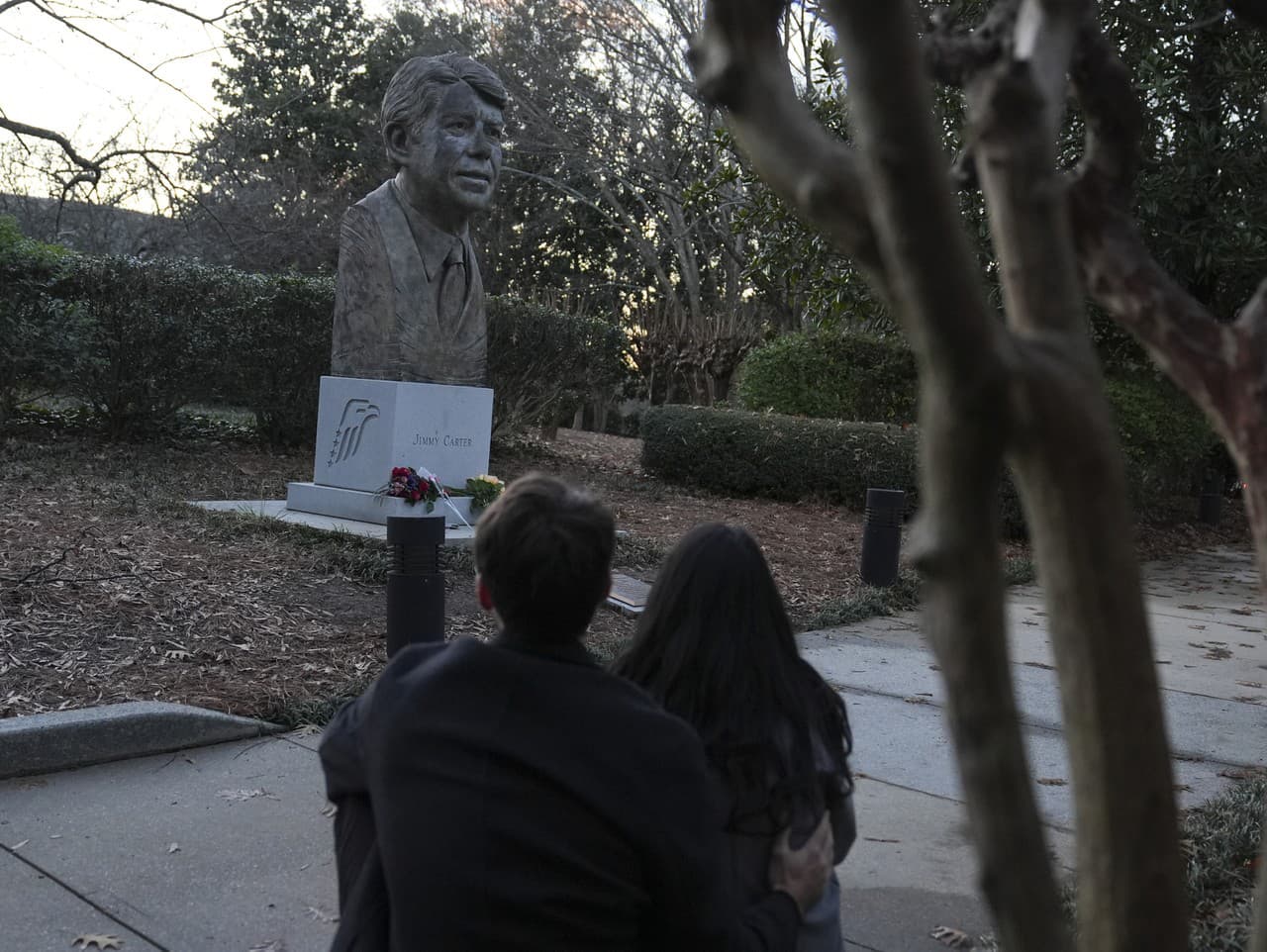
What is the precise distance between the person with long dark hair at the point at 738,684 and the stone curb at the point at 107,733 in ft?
9.85

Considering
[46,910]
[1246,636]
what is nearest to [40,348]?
[46,910]

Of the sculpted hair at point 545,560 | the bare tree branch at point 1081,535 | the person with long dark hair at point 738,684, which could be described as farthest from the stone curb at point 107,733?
the bare tree branch at point 1081,535

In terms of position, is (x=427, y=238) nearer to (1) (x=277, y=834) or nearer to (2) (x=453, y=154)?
(2) (x=453, y=154)

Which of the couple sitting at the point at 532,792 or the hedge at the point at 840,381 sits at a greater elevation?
→ the hedge at the point at 840,381

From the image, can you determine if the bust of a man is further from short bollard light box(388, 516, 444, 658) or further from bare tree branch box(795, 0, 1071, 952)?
bare tree branch box(795, 0, 1071, 952)

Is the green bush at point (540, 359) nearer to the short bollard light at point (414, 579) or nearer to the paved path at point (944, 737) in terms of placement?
the paved path at point (944, 737)

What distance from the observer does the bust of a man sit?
9.54 metres

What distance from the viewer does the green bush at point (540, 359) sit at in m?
15.1

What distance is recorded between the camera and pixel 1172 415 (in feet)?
44.5

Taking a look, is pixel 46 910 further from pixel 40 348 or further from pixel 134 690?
pixel 40 348

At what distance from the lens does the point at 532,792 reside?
6.10 ft

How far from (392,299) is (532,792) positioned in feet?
26.7

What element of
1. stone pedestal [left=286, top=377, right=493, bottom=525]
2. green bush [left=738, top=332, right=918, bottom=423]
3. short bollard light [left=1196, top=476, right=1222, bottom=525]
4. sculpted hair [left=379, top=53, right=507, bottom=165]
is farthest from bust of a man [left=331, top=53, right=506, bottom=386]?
short bollard light [left=1196, top=476, right=1222, bottom=525]

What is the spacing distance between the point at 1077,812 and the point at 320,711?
4332 mm
